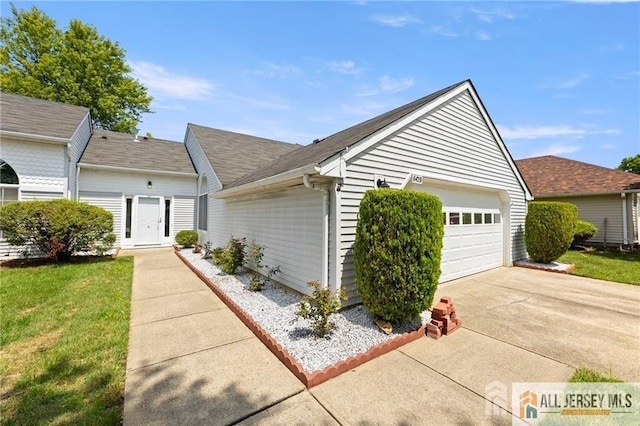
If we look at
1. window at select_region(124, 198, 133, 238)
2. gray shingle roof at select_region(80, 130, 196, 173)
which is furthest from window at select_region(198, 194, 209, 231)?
window at select_region(124, 198, 133, 238)

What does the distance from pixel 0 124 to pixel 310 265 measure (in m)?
12.1

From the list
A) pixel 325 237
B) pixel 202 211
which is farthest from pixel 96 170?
pixel 325 237

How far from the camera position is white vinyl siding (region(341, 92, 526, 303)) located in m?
4.90

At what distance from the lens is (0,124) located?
29.6 ft

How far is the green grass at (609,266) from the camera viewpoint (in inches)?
295

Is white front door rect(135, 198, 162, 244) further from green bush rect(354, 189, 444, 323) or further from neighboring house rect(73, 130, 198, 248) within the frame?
green bush rect(354, 189, 444, 323)

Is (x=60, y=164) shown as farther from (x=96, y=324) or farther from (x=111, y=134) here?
(x=96, y=324)

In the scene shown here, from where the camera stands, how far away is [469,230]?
7.61 metres

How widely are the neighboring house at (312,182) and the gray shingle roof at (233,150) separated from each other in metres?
0.08

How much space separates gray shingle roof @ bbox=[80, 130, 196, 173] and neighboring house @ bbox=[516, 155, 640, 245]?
791 inches

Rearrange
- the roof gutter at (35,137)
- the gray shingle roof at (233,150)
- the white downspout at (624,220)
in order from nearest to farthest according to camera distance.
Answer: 1. the roof gutter at (35,137)
2. the gray shingle roof at (233,150)
3. the white downspout at (624,220)

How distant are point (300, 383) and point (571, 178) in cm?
1929

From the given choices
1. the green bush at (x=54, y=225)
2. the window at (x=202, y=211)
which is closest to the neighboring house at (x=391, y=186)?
the window at (x=202, y=211)

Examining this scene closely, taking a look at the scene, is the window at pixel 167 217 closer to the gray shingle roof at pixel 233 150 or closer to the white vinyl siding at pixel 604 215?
the gray shingle roof at pixel 233 150
